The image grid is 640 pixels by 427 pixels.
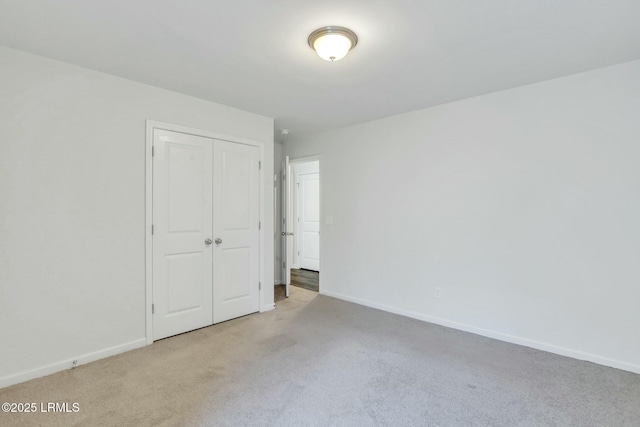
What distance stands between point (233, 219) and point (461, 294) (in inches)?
104

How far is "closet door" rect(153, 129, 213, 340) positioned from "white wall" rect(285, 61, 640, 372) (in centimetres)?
196

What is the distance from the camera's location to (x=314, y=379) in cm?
221

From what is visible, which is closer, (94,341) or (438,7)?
(438,7)

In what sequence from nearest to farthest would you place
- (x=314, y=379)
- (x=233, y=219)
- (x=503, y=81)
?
1. (x=314, y=379)
2. (x=503, y=81)
3. (x=233, y=219)

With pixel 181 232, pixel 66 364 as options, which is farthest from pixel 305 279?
pixel 66 364

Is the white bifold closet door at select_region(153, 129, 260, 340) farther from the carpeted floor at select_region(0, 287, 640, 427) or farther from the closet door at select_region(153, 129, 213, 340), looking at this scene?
the carpeted floor at select_region(0, 287, 640, 427)

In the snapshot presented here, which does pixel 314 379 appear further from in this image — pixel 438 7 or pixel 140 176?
pixel 438 7

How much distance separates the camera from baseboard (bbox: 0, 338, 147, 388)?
2139 mm

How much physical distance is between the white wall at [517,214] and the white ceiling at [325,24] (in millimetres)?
341

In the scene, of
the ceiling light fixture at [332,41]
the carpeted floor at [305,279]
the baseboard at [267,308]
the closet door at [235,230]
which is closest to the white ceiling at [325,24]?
the ceiling light fixture at [332,41]

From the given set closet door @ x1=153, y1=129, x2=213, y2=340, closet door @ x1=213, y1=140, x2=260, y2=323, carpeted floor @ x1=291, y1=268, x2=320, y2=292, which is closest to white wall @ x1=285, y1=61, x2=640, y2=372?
carpeted floor @ x1=291, y1=268, x2=320, y2=292

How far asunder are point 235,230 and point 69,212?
150 cm

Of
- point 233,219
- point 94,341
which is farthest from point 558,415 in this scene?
point 94,341

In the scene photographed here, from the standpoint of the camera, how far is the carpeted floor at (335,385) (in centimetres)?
181
